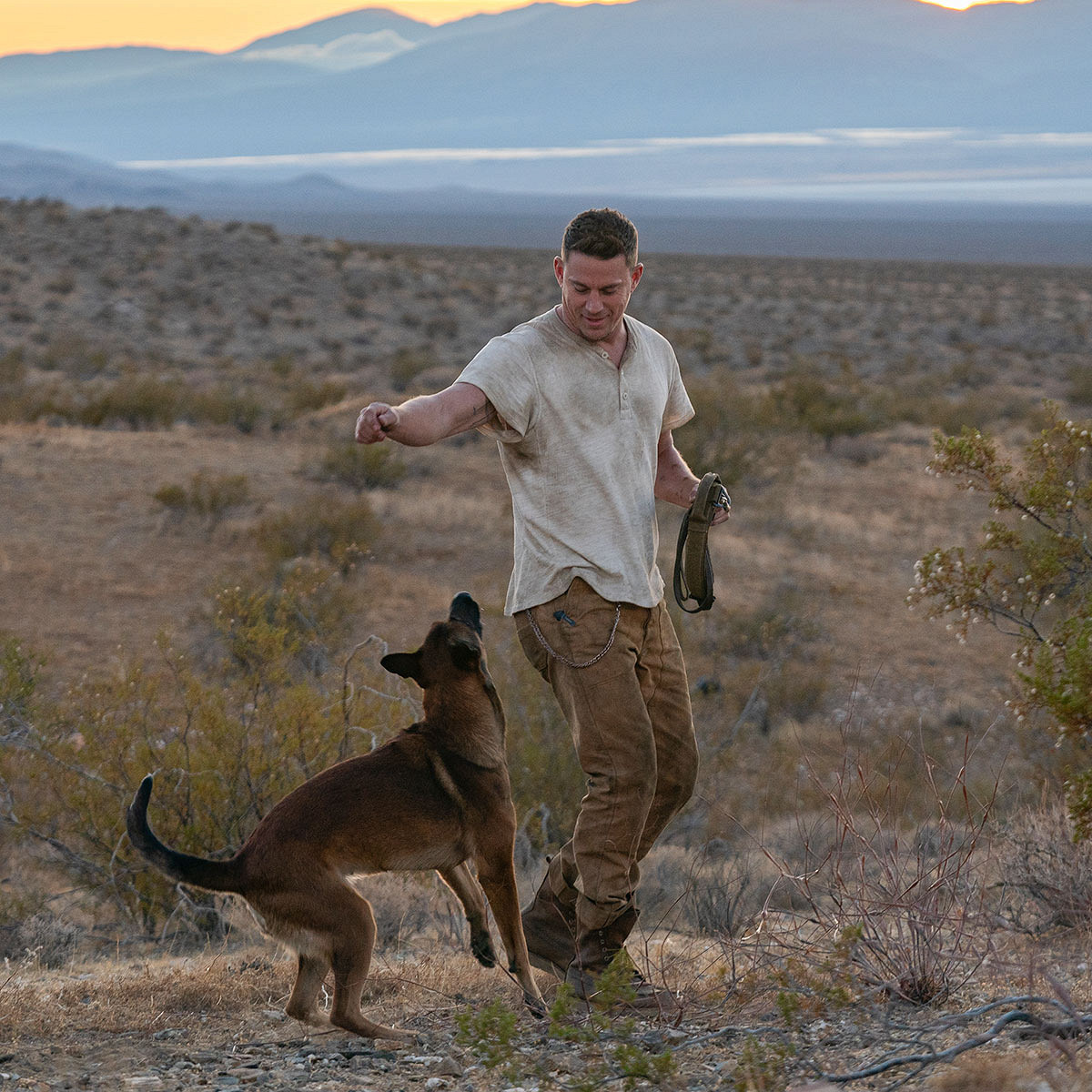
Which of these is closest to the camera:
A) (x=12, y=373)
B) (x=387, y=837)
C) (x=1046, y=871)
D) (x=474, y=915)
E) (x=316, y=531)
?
(x=387, y=837)

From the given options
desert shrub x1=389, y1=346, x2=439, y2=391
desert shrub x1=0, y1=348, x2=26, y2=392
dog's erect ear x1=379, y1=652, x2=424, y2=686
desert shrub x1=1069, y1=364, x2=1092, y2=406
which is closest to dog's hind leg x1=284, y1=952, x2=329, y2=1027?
dog's erect ear x1=379, y1=652, x2=424, y2=686

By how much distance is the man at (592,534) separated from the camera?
12.8 feet

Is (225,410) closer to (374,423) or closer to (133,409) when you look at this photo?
(133,409)

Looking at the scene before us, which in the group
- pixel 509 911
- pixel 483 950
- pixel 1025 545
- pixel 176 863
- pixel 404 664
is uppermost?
pixel 1025 545

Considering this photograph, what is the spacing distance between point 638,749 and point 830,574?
32.1ft

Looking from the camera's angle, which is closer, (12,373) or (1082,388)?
(12,373)

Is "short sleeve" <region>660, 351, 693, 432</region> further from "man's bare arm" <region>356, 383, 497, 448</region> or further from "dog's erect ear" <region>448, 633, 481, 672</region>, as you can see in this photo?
"dog's erect ear" <region>448, 633, 481, 672</region>

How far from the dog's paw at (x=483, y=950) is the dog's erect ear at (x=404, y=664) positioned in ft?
2.96

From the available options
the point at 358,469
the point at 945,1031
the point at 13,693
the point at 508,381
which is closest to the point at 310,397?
the point at 358,469

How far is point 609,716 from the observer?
391cm

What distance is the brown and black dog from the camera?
3.63 m

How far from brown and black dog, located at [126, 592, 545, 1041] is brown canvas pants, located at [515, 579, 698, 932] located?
248 mm

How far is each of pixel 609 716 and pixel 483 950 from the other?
0.95 meters

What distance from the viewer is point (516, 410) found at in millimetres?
3836
